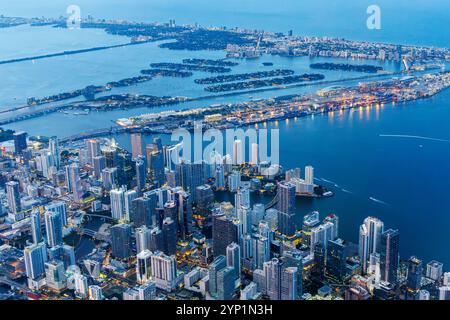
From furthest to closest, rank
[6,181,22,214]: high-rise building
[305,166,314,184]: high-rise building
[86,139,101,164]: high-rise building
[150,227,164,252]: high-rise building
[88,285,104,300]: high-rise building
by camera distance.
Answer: [86,139,101,164]: high-rise building
[305,166,314,184]: high-rise building
[6,181,22,214]: high-rise building
[150,227,164,252]: high-rise building
[88,285,104,300]: high-rise building

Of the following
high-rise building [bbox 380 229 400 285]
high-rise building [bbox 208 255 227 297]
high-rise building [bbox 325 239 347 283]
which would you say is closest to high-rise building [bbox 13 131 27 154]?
high-rise building [bbox 208 255 227 297]

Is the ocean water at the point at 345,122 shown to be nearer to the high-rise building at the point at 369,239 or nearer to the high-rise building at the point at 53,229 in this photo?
the high-rise building at the point at 369,239

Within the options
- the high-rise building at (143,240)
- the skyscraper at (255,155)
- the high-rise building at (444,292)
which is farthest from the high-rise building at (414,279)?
the skyscraper at (255,155)

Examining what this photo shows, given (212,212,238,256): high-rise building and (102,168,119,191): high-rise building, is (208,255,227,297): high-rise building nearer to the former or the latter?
(212,212,238,256): high-rise building

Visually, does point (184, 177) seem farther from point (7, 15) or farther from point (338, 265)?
point (7, 15)

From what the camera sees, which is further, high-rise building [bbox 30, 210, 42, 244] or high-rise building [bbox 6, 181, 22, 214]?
high-rise building [bbox 6, 181, 22, 214]

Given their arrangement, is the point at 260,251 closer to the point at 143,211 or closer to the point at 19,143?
the point at 143,211

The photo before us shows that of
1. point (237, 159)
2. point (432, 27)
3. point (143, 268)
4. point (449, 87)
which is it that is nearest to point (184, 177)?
point (237, 159)
